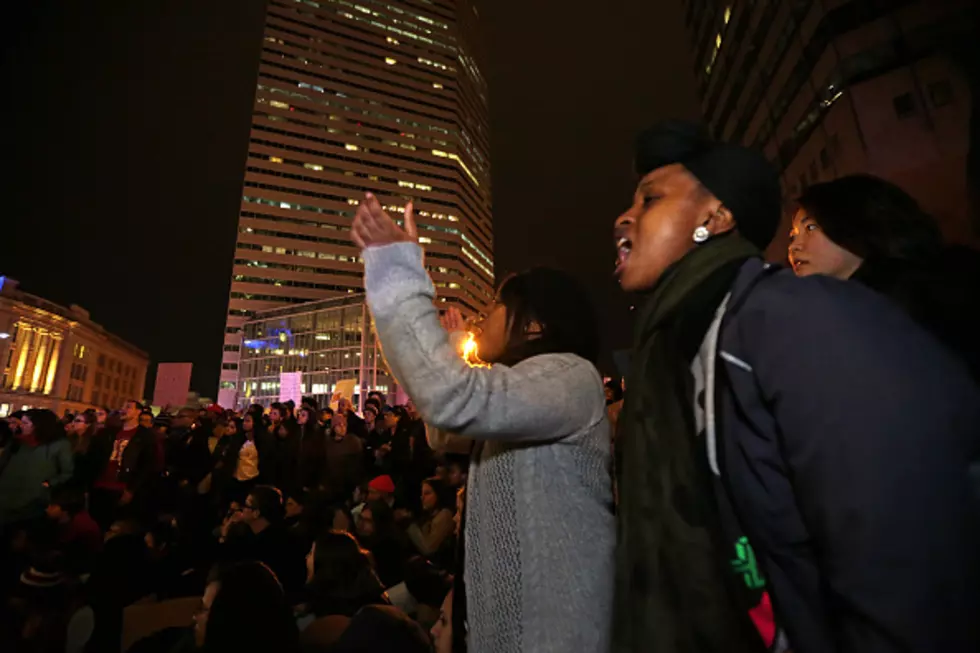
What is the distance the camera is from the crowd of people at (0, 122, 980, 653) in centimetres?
77

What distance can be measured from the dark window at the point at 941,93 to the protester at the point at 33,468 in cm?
2914

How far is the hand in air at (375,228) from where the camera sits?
4.56 ft

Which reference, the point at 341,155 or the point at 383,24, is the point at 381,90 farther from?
the point at 341,155

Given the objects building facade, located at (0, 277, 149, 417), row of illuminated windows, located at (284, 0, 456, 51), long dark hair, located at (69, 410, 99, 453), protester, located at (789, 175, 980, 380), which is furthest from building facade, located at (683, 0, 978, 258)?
row of illuminated windows, located at (284, 0, 456, 51)

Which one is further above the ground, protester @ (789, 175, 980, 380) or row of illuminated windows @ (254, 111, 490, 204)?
row of illuminated windows @ (254, 111, 490, 204)

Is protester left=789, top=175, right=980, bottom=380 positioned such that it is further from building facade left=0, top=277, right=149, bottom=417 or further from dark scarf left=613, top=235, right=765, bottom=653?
building facade left=0, top=277, right=149, bottom=417

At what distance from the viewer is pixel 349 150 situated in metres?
95.1

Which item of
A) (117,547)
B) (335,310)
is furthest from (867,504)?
(335,310)

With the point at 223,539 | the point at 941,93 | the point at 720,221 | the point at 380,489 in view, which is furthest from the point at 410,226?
the point at 941,93

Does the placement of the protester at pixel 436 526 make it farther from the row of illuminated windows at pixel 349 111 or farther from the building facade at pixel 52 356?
the row of illuminated windows at pixel 349 111

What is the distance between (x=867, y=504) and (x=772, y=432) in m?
0.20

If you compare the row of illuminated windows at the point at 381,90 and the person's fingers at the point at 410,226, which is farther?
the row of illuminated windows at the point at 381,90

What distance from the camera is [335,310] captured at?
55625 mm

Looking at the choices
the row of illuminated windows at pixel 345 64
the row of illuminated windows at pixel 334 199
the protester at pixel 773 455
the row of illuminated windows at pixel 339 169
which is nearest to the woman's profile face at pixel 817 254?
the protester at pixel 773 455
